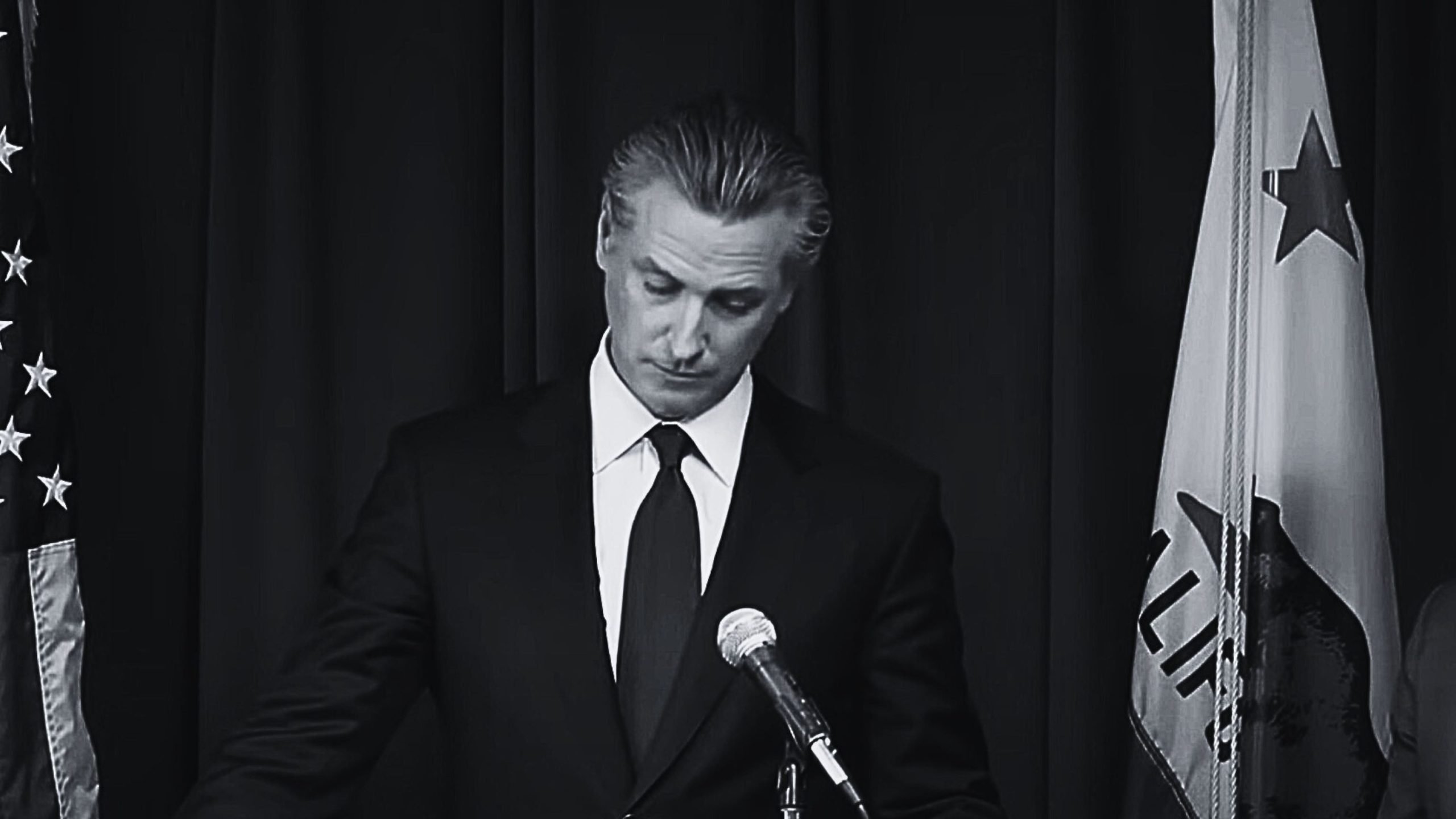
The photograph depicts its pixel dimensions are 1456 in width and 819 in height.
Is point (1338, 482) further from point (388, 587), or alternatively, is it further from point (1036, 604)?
point (388, 587)

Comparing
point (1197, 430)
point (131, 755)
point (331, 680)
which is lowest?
point (131, 755)

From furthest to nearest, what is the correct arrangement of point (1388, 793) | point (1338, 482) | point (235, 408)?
point (235, 408) < point (1338, 482) < point (1388, 793)

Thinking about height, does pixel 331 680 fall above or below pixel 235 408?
below

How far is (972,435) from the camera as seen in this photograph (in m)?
3.42

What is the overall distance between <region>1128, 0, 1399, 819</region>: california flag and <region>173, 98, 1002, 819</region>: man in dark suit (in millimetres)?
517

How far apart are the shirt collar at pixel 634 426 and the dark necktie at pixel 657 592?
0.7 inches

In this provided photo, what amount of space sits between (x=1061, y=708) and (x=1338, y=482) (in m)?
0.58

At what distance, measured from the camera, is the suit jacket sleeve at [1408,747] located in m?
2.42

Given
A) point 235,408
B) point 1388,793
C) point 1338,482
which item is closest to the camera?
point 1388,793

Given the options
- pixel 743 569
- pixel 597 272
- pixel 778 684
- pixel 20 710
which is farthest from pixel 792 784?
pixel 597 272

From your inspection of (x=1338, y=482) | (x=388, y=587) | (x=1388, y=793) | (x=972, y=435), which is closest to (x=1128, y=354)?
(x=972, y=435)

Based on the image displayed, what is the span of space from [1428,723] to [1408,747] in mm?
53

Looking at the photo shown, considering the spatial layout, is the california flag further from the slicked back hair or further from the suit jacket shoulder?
the slicked back hair

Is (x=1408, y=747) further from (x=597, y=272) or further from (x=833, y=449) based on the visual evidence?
(x=597, y=272)
